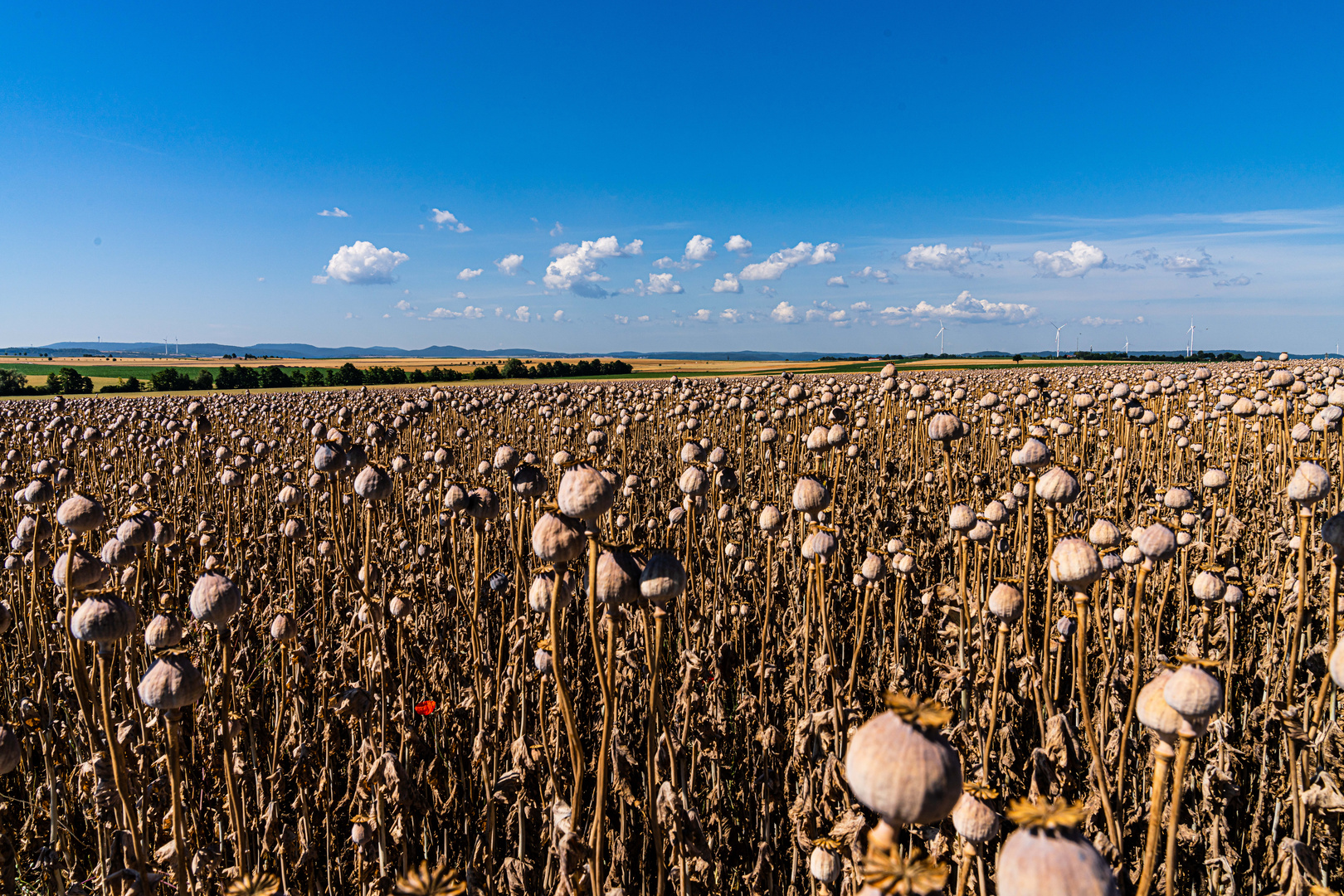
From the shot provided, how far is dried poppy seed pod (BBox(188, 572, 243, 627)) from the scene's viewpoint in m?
2.46

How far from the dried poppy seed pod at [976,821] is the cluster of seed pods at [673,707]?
12 mm

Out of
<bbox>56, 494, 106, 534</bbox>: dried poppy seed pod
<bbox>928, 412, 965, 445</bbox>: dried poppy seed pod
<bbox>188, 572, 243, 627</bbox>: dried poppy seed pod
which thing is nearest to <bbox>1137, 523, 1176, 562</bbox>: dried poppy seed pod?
<bbox>928, 412, 965, 445</bbox>: dried poppy seed pod

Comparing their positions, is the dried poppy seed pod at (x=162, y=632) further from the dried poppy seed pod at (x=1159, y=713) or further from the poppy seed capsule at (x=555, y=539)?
the dried poppy seed pod at (x=1159, y=713)

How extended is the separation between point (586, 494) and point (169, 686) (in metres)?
1.51

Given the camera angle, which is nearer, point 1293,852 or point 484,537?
point 1293,852

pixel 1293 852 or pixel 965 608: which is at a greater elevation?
pixel 965 608

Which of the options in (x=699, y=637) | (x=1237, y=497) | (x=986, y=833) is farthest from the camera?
(x=1237, y=497)

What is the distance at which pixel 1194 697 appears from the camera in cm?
148

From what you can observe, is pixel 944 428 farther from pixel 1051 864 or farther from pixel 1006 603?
pixel 1051 864

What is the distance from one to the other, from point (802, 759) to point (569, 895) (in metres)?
1.50

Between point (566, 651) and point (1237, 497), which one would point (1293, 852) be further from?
point (1237, 497)

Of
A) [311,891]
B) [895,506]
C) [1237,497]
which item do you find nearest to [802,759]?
[311,891]

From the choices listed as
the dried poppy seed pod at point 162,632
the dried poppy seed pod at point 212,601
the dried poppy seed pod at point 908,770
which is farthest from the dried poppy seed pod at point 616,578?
the dried poppy seed pod at point 162,632

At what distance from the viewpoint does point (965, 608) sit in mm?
3479
